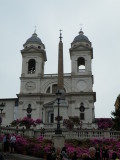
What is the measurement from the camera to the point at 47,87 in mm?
69188

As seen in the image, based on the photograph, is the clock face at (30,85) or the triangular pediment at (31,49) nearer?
the clock face at (30,85)

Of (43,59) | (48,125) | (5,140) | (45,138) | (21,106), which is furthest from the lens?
(43,59)

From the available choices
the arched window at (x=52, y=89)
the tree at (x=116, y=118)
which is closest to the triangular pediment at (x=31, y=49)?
the arched window at (x=52, y=89)

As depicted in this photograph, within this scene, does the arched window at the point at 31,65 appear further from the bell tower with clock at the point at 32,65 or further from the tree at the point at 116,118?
the tree at the point at 116,118

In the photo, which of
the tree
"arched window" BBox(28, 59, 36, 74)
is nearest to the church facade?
"arched window" BBox(28, 59, 36, 74)

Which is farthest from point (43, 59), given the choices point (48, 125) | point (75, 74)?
point (48, 125)

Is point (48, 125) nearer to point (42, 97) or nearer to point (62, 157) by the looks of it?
point (42, 97)

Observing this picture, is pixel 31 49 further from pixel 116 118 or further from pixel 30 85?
pixel 116 118

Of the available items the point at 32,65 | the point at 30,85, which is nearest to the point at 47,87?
the point at 30,85

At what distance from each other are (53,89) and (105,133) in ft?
127

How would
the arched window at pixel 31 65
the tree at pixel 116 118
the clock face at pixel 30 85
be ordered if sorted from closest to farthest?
1. the tree at pixel 116 118
2. the clock face at pixel 30 85
3. the arched window at pixel 31 65

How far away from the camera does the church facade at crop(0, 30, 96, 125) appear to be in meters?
65.3

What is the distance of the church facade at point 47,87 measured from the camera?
65.3 m

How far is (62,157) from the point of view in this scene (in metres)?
17.7
